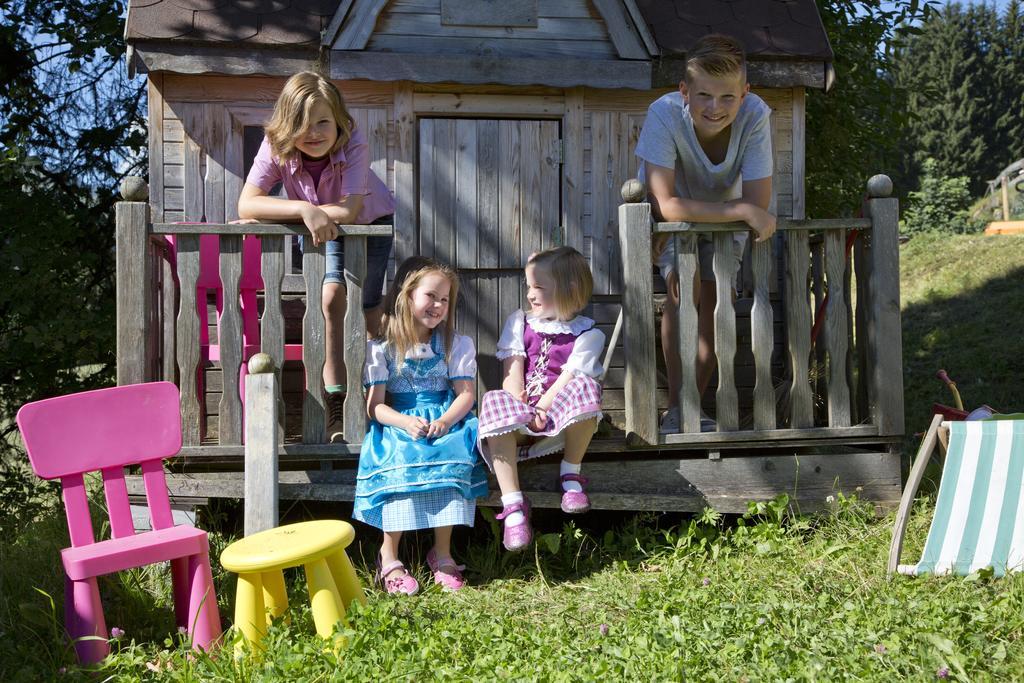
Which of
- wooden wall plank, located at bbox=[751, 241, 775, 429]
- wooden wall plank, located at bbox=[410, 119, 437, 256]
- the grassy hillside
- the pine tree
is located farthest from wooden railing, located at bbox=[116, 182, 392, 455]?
the pine tree

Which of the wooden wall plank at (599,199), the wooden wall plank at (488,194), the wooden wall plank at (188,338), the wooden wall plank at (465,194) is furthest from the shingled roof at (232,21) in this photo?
the wooden wall plank at (188,338)

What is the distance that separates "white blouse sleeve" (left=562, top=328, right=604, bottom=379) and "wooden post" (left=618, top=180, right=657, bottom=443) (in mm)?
181

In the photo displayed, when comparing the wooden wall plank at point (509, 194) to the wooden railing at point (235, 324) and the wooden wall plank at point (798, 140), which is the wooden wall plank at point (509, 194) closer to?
the wooden wall plank at point (798, 140)

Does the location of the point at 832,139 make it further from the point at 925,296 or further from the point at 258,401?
the point at 258,401

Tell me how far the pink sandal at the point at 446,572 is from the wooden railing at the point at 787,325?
1.05 m

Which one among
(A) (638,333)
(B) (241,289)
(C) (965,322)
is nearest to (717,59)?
(A) (638,333)

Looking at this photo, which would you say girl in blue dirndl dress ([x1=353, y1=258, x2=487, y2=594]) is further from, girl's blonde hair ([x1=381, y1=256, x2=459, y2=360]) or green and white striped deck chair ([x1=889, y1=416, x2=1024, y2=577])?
green and white striped deck chair ([x1=889, y1=416, x2=1024, y2=577])

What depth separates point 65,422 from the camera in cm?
399

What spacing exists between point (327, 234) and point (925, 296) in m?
11.7

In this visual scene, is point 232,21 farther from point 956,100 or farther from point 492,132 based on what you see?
point 956,100

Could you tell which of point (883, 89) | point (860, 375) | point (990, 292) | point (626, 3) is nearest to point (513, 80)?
point (626, 3)

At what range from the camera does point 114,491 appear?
4.07 metres

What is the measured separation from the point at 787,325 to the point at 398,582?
228cm

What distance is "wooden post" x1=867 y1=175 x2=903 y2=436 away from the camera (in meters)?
4.97
